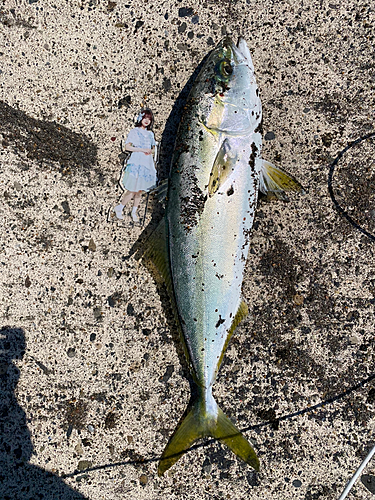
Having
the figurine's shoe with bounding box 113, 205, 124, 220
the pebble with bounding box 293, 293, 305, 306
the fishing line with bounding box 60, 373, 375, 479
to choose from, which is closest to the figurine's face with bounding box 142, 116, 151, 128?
the figurine's shoe with bounding box 113, 205, 124, 220

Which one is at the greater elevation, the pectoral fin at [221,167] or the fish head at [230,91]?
the fish head at [230,91]

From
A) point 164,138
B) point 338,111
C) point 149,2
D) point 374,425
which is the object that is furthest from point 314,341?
point 149,2

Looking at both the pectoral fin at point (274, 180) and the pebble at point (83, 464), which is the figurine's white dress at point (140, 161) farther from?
the pebble at point (83, 464)

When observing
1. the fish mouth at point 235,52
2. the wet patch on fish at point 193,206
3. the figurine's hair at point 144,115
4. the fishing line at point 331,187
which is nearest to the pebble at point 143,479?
the wet patch on fish at point 193,206

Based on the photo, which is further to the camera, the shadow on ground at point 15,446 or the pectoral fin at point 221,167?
the shadow on ground at point 15,446

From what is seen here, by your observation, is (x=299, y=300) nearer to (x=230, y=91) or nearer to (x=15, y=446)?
(x=230, y=91)

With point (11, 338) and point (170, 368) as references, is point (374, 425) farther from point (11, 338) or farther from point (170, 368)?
point (11, 338)

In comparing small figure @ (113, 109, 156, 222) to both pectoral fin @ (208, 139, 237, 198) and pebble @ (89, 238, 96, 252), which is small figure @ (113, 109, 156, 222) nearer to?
pebble @ (89, 238, 96, 252)
